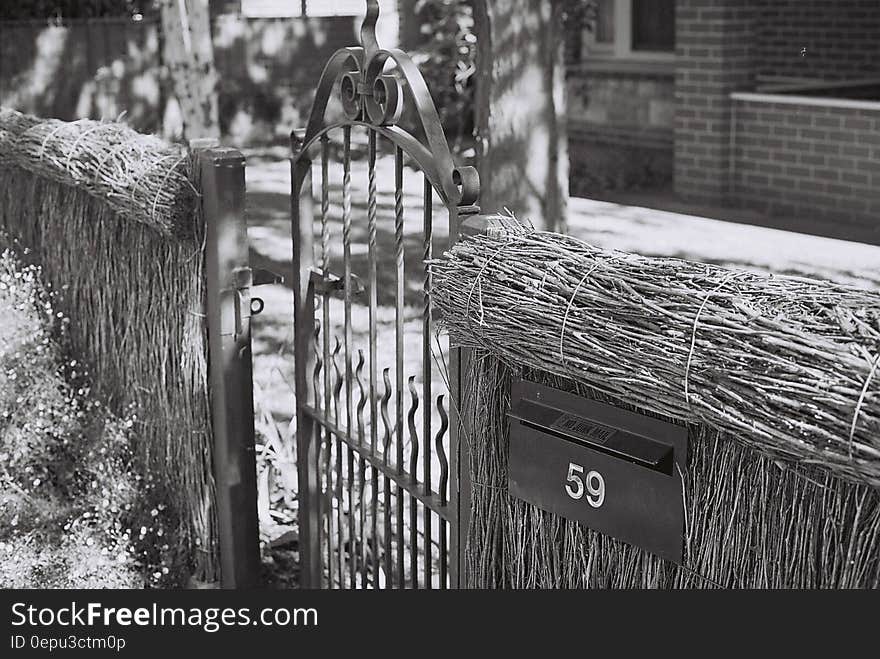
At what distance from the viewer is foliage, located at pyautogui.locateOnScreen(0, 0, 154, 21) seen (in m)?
16.6

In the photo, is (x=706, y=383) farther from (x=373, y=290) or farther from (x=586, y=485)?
(x=373, y=290)

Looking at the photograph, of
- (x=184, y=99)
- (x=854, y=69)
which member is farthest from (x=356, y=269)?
(x=854, y=69)

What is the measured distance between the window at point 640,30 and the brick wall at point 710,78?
210 cm

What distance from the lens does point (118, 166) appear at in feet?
13.3

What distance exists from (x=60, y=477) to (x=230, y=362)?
1.02 metres

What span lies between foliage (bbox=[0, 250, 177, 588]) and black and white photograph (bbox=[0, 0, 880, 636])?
0.01 metres

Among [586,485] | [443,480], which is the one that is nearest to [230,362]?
[443,480]

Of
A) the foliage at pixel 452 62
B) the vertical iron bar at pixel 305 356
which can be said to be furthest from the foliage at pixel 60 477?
the foliage at pixel 452 62

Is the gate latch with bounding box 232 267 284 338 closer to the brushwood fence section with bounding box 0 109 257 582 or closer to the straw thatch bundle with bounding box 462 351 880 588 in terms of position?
the brushwood fence section with bounding box 0 109 257 582

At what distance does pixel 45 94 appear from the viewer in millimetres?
15859

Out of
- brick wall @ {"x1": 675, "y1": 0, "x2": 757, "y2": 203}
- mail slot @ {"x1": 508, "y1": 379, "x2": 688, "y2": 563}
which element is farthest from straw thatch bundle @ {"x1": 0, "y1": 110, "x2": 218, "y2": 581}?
brick wall @ {"x1": 675, "y1": 0, "x2": 757, "y2": 203}

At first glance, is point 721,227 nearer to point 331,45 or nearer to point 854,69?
point 854,69

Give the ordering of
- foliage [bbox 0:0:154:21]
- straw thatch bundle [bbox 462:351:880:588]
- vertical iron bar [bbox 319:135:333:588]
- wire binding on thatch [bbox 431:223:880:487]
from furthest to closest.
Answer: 1. foliage [bbox 0:0:154:21]
2. vertical iron bar [bbox 319:135:333:588]
3. straw thatch bundle [bbox 462:351:880:588]
4. wire binding on thatch [bbox 431:223:880:487]

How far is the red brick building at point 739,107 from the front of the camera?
9.70 m
